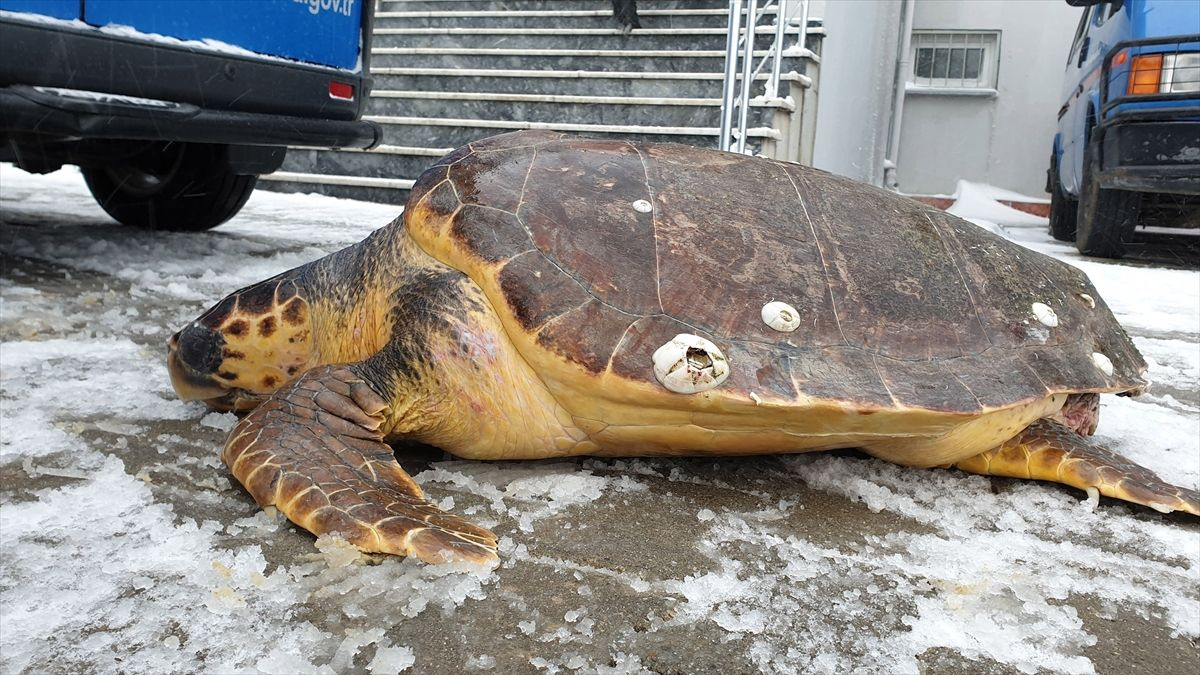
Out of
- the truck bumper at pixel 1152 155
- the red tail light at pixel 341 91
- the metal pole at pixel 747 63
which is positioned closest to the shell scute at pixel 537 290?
the red tail light at pixel 341 91

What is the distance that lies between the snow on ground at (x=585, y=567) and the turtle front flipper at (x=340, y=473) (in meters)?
0.04

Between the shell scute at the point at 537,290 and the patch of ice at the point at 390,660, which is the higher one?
the shell scute at the point at 537,290

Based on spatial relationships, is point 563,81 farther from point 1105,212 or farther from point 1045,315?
point 1045,315

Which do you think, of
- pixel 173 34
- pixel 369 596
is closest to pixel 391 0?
pixel 173 34

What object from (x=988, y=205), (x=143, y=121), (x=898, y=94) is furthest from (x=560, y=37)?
(x=988, y=205)

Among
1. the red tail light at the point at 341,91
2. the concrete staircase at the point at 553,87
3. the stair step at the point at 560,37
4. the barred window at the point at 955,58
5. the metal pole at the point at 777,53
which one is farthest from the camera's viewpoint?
the barred window at the point at 955,58

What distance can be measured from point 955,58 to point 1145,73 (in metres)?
6.49

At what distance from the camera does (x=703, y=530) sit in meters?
1.48

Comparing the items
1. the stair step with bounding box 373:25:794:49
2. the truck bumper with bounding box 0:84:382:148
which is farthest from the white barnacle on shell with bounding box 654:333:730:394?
the stair step with bounding box 373:25:794:49

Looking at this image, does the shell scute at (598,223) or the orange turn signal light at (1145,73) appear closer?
the shell scute at (598,223)

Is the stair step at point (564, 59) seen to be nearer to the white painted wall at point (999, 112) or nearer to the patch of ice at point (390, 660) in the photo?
the white painted wall at point (999, 112)

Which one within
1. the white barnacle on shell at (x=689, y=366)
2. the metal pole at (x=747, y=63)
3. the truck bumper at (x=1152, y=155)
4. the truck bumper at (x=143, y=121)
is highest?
the metal pole at (x=747, y=63)

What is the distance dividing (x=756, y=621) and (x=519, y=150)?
1.16 m

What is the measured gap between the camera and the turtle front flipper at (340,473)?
131 cm
